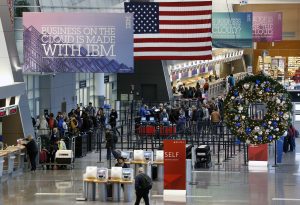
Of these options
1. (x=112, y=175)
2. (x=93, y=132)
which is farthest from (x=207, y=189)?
(x=93, y=132)

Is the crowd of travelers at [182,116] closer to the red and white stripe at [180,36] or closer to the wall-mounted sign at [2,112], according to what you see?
the red and white stripe at [180,36]

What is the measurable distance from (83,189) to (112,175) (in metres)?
0.93

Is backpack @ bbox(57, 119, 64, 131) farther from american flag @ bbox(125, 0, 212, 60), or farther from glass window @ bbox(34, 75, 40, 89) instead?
american flag @ bbox(125, 0, 212, 60)

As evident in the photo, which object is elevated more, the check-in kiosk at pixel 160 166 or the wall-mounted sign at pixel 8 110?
the wall-mounted sign at pixel 8 110

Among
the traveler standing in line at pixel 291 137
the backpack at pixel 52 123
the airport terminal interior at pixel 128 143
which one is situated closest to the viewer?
the airport terminal interior at pixel 128 143

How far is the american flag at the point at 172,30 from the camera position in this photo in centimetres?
3319

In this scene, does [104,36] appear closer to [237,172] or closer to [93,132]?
[237,172]

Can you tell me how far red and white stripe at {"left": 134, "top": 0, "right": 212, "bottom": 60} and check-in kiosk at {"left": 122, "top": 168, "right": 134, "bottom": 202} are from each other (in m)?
6.96

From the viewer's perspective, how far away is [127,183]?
26.9 metres

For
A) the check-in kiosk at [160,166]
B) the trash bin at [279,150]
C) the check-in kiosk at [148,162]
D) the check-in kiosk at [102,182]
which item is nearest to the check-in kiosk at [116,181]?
the check-in kiosk at [102,182]

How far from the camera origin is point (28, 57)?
31.4m

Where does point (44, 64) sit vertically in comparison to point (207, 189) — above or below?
above

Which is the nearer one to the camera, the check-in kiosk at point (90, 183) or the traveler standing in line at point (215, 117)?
the check-in kiosk at point (90, 183)

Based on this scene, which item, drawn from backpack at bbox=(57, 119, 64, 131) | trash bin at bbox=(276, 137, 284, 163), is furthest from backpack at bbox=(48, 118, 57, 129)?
trash bin at bbox=(276, 137, 284, 163)
